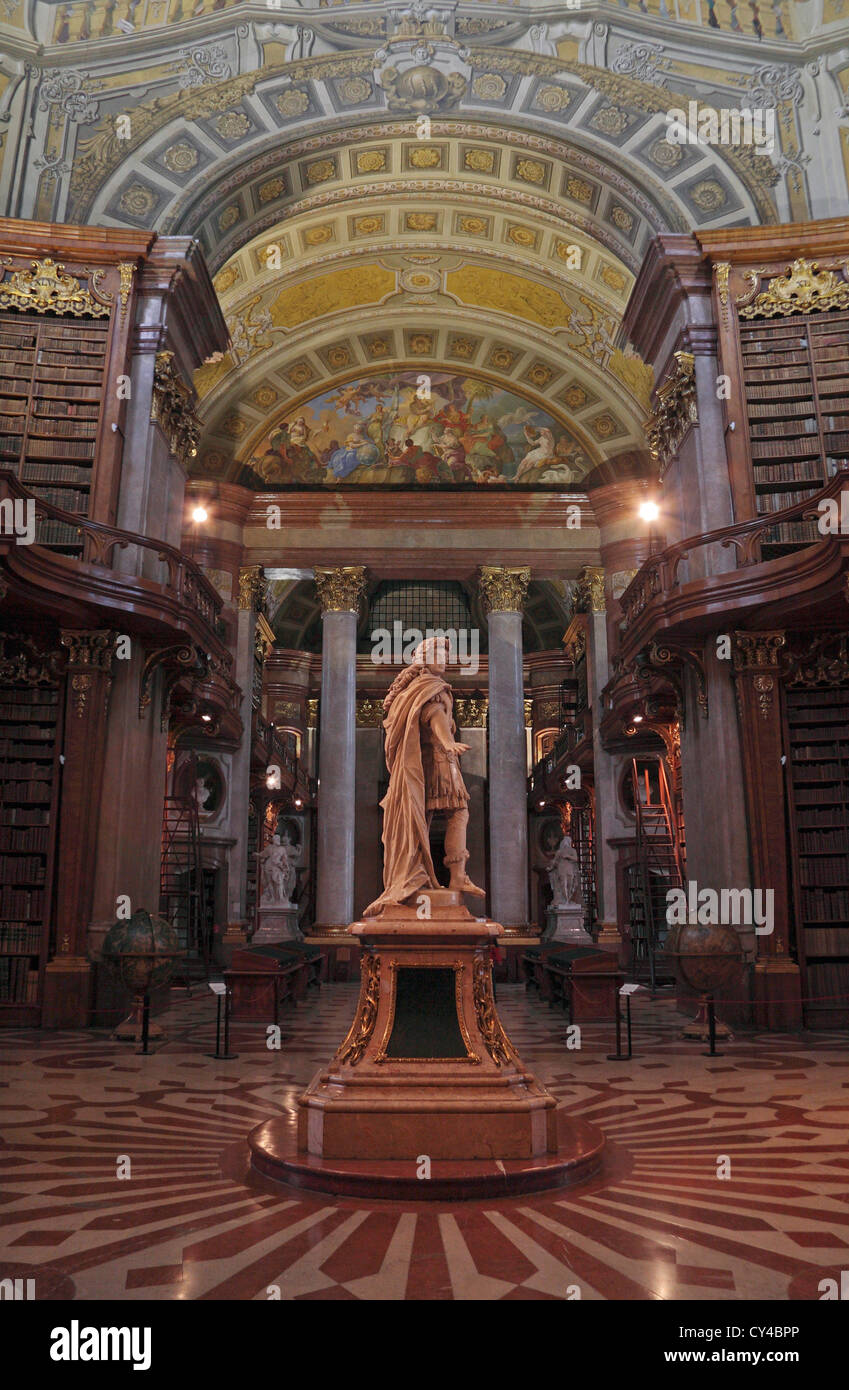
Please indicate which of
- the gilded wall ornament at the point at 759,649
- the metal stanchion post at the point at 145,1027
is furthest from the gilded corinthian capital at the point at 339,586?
the metal stanchion post at the point at 145,1027

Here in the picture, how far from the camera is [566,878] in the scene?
18.8 m

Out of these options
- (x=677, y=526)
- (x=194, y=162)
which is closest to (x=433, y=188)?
(x=194, y=162)

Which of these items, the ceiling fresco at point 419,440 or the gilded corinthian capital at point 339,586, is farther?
the ceiling fresco at point 419,440

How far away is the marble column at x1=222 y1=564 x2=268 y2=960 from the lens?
19203 mm

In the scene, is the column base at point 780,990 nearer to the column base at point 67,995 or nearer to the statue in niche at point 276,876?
the column base at point 67,995

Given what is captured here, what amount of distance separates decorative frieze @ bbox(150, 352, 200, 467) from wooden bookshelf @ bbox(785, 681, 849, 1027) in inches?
340

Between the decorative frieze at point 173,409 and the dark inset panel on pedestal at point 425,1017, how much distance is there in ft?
31.9

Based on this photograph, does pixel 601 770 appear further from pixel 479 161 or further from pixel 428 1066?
pixel 428 1066

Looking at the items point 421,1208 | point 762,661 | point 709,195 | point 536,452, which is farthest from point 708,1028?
point 536,452

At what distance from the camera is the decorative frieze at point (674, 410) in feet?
43.1

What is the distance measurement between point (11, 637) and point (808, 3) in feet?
43.6

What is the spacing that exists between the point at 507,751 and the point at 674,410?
8246 millimetres

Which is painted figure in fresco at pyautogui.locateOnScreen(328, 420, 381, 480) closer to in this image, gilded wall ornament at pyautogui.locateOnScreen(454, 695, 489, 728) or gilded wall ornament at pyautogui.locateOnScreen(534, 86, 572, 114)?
gilded wall ornament at pyautogui.locateOnScreen(534, 86, 572, 114)
